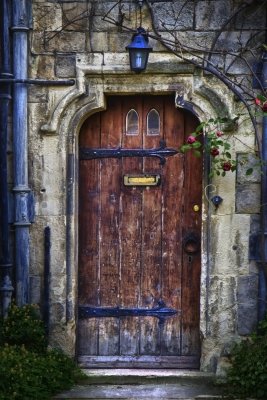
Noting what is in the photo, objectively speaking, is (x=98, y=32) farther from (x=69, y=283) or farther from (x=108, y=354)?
(x=108, y=354)

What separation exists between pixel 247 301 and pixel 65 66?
2.41 m

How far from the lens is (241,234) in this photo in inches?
249

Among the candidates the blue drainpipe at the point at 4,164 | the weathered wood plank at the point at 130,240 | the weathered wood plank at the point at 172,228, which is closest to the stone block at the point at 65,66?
the blue drainpipe at the point at 4,164

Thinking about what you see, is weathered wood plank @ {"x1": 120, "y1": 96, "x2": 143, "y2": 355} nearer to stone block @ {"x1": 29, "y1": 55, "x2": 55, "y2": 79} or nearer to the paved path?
the paved path

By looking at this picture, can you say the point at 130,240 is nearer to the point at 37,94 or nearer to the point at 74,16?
the point at 37,94

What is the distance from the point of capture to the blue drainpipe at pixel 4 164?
20.5 feet

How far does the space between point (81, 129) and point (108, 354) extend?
1.93 meters

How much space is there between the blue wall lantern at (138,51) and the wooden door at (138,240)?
19.4 inches

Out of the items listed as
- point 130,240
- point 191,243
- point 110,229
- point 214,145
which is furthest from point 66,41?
point 191,243

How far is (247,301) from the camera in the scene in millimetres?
6355

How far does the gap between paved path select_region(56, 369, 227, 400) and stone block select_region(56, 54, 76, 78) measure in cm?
244

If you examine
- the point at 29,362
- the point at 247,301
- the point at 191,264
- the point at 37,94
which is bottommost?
the point at 29,362

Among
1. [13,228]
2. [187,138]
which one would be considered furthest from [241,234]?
[13,228]

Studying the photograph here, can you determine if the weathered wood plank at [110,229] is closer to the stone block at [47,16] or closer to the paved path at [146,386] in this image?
the paved path at [146,386]
